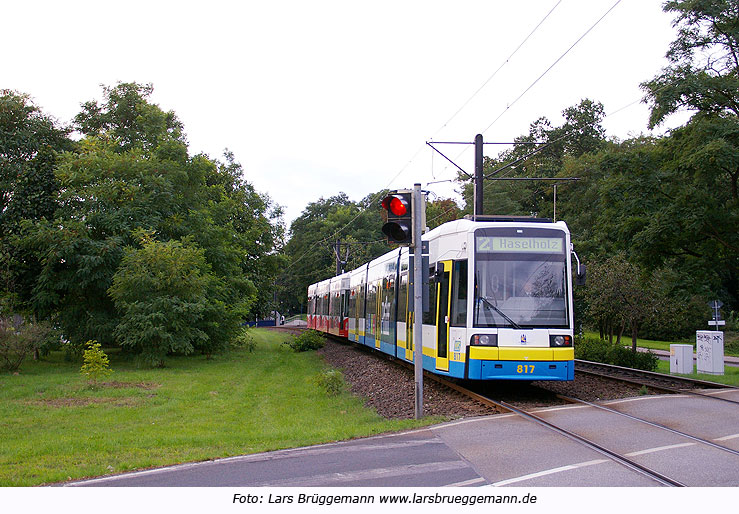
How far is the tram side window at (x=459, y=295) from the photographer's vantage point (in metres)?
13.0

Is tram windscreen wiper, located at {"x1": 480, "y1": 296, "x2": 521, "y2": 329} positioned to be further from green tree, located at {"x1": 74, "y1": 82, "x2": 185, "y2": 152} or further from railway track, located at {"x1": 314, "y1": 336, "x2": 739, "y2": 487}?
green tree, located at {"x1": 74, "y1": 82, "x2": 185, "y2": 152}

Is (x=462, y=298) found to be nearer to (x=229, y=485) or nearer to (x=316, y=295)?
(x=229, y=485)

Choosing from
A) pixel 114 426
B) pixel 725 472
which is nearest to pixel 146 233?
pixel 114 426

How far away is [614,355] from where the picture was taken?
70.9ft

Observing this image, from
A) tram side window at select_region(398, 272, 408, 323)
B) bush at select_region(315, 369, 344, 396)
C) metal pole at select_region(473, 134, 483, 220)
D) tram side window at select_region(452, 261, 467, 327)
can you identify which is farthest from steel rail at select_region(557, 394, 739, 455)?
metal pole at select_region(473, 134, 483, 220)

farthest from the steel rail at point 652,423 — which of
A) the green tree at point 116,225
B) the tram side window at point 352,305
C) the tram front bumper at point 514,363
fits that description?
the tram side window at point 352,305

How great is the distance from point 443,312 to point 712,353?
10.3 m

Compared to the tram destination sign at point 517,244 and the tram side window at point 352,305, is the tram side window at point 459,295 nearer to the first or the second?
the tram destination sign at point 517,244

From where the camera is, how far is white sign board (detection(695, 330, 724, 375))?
19.6m

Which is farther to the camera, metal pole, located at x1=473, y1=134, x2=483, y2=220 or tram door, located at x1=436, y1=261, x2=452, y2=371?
metal pole, located at x1=473, y1=134, x2=483, y2=220

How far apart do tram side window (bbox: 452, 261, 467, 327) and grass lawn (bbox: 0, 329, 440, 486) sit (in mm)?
2477

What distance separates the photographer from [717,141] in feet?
54.5

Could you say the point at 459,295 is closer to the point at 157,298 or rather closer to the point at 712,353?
the point at 712,353
